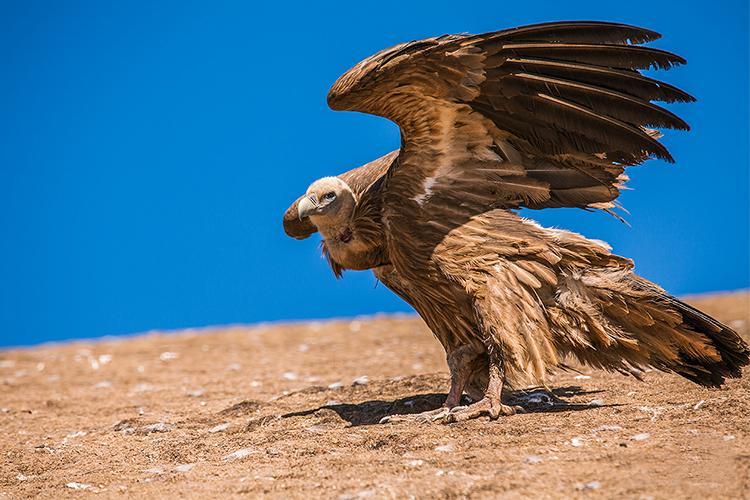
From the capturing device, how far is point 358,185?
21.0 ft

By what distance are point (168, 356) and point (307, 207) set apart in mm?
5365

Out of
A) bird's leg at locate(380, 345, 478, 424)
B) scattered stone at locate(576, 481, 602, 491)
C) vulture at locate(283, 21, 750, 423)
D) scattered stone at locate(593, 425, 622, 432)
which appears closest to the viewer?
scattered stone at locate(576, 481, 602, 491)

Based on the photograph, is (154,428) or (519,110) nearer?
(519,110)

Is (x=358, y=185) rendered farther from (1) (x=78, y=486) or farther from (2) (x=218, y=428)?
(1) (x=78, y=486)

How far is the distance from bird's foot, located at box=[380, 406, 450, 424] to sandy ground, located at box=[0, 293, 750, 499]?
0.34 feet

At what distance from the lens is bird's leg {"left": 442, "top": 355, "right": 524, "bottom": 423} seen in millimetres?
5500

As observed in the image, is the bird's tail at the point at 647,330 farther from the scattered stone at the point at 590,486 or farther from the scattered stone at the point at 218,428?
the scattered stone at the point at 218,428

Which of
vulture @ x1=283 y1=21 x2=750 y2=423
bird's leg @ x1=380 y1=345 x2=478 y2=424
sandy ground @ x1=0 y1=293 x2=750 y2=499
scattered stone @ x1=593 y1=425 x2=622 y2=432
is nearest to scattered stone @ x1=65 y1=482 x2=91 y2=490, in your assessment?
sandy ground @ x1=0 y1=293 x2=750 y2=499

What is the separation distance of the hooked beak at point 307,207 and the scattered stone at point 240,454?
1670 millimetres

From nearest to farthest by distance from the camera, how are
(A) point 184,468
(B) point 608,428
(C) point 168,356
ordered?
1. (B) point 608,428
2. (A) point 184,468
3. (C) point 168,356

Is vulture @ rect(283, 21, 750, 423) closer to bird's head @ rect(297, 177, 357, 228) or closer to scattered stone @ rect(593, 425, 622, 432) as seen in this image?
bird's head @ rect(297, 177, 357, 228)

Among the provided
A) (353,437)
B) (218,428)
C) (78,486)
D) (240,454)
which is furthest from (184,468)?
(218,428)

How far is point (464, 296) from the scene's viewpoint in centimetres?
570

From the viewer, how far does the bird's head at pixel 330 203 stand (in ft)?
20.4
